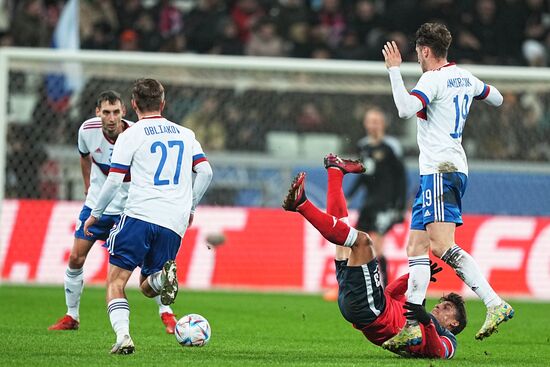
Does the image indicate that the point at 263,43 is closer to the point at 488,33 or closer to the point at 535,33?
the point at 488,33

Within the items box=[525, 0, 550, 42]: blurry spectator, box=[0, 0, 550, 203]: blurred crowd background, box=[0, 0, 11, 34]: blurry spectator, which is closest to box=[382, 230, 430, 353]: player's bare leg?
box=[0, 0, 550, 203]: blurred crowd background

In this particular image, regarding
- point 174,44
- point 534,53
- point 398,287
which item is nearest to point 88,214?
point 398,287

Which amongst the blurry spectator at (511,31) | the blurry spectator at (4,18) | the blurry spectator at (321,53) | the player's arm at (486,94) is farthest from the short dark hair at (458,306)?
the blurry spectator at (4,18)

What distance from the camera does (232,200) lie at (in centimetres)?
1487

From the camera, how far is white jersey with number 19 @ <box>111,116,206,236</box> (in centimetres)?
742

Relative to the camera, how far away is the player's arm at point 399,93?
25.2 feet

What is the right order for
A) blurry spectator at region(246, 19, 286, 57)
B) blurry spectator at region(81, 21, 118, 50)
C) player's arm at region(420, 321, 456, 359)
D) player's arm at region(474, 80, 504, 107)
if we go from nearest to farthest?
player's arm at region(420, 321, 456, 359), player's arm at region(474, 80, 504, 107), blurry spectator at region(81, 21, 118, 50), blurry spectator at region(246, 19, 286, 57)

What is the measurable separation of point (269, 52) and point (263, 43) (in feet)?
0.58

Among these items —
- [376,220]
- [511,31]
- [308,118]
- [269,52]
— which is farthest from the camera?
[511,31]

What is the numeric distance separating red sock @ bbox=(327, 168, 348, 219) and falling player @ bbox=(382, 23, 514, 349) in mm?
566

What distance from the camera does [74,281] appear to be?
921cm

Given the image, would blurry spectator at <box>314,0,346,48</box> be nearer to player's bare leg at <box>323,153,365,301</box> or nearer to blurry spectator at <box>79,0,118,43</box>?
blurry spectator at <box>79,0,118,43</box>

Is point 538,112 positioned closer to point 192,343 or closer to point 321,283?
point 321,283

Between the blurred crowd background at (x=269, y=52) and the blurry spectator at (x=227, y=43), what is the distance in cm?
2
